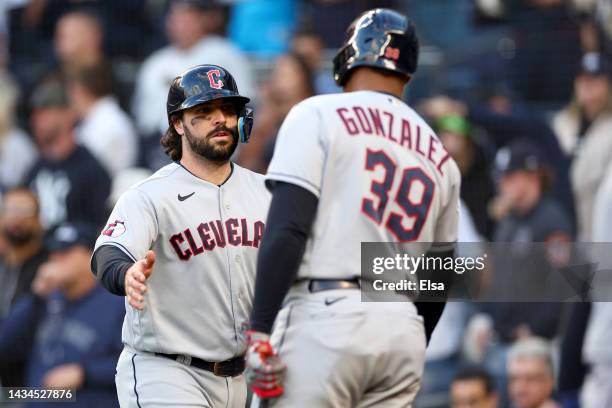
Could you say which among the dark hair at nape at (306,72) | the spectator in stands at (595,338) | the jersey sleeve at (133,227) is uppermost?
the dark hair at nape at (306,72)

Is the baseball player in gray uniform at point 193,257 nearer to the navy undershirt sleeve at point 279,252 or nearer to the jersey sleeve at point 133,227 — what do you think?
the jersey sleeve at point 133,227

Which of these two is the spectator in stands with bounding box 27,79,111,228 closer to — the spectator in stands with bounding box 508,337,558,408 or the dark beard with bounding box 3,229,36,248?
the dark beard with bounding box 3,229,36,248

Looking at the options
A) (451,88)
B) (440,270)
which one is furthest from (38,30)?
(440,270)

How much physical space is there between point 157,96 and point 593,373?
4.08 meters

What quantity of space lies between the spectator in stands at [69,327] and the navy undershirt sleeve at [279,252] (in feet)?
11.7

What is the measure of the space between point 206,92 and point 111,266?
2.53 feet

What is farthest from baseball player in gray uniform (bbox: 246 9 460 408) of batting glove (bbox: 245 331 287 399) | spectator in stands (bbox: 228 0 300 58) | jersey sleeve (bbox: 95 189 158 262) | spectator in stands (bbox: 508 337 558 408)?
spectator in stands (bbox: 228 0 300 58)

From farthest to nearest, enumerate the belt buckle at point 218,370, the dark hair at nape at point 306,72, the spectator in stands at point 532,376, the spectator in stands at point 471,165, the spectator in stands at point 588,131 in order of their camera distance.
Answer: the dark hair at nape at point 306,72
the spectator in stands at point 471,165
the spectator in stands at point 588,131
the spectator in stands at point 532,376
the belt buckle at point 218,370

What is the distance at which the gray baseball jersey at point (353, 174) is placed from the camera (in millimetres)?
3561

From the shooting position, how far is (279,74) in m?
8.62

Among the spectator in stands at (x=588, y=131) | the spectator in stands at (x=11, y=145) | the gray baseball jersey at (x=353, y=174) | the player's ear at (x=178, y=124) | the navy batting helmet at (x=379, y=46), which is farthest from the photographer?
the spectator in stands at (x=11, y=145)

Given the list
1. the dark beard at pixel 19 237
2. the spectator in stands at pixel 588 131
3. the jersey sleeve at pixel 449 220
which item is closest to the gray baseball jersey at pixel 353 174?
the jersey sleeve at pixel 449 220

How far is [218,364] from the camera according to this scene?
4.21 metres

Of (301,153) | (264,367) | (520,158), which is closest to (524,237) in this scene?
(520,158)
